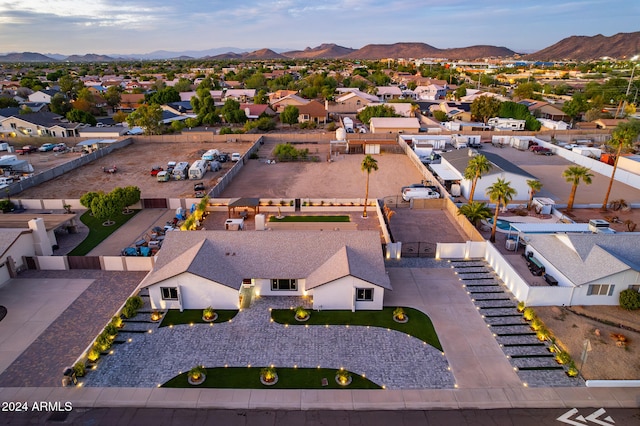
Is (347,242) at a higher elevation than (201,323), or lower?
higher

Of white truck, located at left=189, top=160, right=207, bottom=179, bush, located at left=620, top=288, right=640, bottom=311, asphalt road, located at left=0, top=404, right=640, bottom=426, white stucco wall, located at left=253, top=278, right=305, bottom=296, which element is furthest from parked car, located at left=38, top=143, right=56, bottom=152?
bush, located at left=620, top=288, right=640, bottom=311

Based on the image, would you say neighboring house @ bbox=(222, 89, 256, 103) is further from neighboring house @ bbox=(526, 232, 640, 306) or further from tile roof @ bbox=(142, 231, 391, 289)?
neighboring house @ bbox=(526, 232, 640, 306)

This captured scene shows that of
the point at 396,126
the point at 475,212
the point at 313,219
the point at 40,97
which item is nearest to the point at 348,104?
the point at 396,126

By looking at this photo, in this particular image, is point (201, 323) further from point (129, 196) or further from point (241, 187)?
point (241, 187)

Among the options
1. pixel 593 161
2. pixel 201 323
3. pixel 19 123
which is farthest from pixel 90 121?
pixel 593 161

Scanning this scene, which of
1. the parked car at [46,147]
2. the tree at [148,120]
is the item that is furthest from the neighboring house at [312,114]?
the parked car at [46,147]

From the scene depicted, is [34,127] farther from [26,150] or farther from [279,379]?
[279,379]
